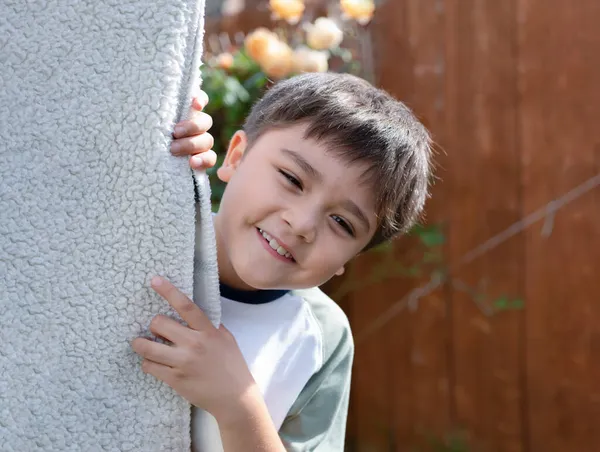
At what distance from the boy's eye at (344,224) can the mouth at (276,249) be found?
0.09m

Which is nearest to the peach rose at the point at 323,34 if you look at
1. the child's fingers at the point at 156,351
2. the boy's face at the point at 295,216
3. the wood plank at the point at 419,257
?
the wood plank at the point at 419,257

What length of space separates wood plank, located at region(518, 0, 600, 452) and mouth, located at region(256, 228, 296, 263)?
76.0 inches

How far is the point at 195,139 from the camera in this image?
98 centimetres

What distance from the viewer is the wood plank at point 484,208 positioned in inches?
116

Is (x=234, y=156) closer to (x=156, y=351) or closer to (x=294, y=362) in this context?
(x=294, y=362)

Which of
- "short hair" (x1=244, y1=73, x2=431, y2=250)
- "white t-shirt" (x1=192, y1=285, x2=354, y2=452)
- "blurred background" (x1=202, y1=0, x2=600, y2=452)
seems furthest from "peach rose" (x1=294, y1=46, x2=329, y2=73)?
"white t-shirt" (x1=192, y1=285, x2=354, y2=452)

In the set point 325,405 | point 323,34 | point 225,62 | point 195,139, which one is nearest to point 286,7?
point 323,34

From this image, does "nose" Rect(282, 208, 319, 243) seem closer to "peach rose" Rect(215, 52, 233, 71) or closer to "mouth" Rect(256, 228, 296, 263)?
"mouth" Rect(256, 228, 296, 263)

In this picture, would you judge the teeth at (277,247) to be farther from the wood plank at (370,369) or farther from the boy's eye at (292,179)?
the wood plank at (370,369)

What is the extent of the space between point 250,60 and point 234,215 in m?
1.91

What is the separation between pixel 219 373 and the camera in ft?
3.41

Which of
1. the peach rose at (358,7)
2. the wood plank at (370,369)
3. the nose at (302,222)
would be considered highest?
the nose at (302,222)

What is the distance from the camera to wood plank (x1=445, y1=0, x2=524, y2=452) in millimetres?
2947

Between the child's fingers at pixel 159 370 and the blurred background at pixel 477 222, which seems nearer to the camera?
the child's fingers at pixel 159 370
